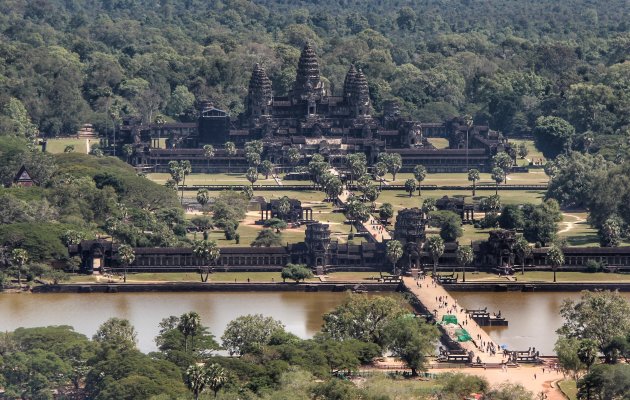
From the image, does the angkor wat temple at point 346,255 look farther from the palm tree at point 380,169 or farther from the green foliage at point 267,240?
the palm tree at point 380,169

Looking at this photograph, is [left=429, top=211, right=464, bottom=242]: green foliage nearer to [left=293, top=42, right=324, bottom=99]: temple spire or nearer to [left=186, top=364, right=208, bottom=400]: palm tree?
[left=186, top=364, right=208, bottom=400]: palm tree

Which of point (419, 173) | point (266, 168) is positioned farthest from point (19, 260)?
point (266, 168)

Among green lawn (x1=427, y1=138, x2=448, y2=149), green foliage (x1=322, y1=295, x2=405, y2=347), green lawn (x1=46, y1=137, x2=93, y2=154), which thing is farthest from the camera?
green lawn (x1=427, y1=138, x2=448, y2=149)

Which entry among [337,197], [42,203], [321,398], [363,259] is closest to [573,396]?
[321,398]

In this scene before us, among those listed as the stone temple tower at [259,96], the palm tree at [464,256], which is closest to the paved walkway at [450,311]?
the palm tree at [464,256]

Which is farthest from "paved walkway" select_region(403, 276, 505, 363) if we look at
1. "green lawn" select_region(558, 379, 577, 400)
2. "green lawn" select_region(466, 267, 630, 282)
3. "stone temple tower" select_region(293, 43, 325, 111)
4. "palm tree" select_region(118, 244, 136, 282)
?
"stone temple tower" select_region(293, 43, 325, 111)

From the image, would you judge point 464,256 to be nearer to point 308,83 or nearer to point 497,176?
point 497,176

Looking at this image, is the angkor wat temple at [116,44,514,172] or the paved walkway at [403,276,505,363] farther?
the angkor wat temple at [116,44,514,172]
